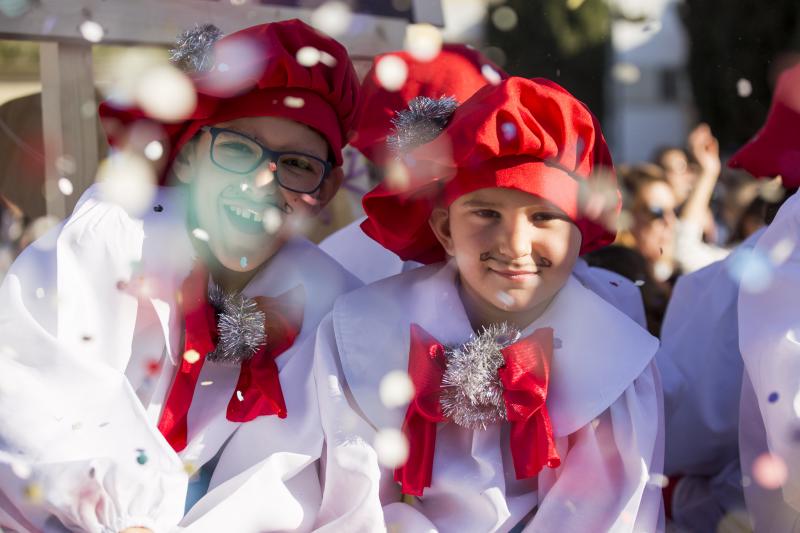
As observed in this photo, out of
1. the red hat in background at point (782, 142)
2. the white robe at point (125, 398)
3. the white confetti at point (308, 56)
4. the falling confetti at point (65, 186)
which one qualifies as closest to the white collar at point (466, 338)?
the white robe at point (125, 398)

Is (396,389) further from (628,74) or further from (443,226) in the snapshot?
(628,74)

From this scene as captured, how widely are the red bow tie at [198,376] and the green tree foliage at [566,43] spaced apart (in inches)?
344

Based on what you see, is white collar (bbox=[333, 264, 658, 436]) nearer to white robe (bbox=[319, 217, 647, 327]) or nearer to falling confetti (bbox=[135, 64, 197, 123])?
white robe (bbox=[319, 217, 647, 327])

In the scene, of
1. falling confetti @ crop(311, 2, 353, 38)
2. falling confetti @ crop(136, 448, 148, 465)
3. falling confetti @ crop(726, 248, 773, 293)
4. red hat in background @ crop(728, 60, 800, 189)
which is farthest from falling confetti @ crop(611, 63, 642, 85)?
falling confetti @ crop(136, 448, 148, 465)

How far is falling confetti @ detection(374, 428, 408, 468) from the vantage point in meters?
1.94

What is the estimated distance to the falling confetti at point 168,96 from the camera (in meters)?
2.12

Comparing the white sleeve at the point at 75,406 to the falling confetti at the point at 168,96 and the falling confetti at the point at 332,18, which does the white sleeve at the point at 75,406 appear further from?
the falling confetti at the point at 332,18

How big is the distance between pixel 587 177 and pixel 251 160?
0.77 m

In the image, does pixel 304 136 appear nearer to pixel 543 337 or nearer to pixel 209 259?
pixel 209 259

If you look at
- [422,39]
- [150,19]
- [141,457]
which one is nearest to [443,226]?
[141,457]

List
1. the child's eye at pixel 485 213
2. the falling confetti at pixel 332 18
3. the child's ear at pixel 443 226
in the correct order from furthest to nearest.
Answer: the falling confetti at pixel 332 18, the child's ear at pixel 443 226, the child's eye at pixel 485 213

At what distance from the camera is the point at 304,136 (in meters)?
2.16

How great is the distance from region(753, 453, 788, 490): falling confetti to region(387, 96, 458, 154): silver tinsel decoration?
0.99 meters

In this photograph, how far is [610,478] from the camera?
190cm
